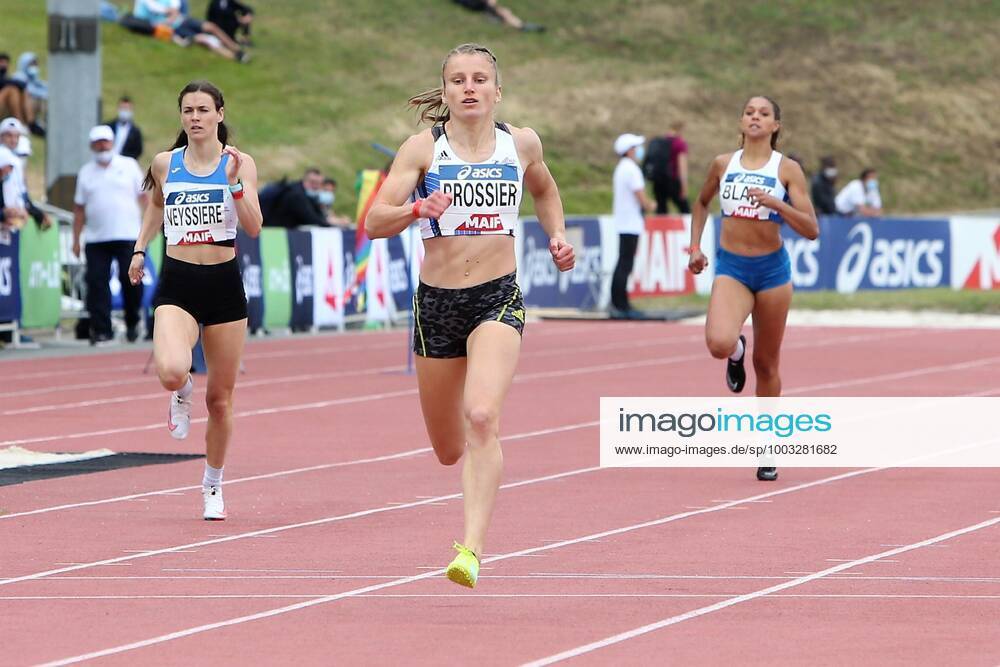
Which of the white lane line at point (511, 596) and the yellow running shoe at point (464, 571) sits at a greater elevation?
the yellow running shoe at point (464, 571)

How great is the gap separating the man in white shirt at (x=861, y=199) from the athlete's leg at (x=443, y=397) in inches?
1097

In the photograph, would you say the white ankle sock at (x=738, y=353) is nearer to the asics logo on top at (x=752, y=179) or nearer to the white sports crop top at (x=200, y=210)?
the asics logo on top at (x=752, y=179)

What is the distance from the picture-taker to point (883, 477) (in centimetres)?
1206

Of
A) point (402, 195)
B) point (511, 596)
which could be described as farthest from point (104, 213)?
point (511, 596)

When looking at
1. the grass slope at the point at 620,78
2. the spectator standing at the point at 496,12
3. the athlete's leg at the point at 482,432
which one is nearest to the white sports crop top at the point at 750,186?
the athlete's leg at the point at 482,432

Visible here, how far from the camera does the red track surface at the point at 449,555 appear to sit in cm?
708

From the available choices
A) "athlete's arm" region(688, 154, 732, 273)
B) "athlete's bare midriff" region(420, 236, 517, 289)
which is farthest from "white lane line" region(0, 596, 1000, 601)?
"athlete's arm" region(688, 154, 732, 273)

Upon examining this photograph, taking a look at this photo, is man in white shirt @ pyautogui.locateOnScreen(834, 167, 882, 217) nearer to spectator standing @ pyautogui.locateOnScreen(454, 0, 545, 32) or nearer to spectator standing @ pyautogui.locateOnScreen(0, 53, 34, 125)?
spectator standing @ pyautogui.locateOnScreen(0, 53, 34, 125)

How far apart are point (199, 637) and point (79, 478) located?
484cm

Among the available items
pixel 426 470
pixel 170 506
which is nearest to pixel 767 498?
pixel 426 470

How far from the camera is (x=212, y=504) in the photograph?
1019cm

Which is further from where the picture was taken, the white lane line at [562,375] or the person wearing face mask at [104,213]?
the person wearing face mask at [104,213]

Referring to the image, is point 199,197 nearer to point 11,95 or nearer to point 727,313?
point 727,313

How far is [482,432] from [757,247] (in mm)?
4434
